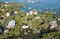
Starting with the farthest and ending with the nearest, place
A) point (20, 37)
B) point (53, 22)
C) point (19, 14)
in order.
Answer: point (19, 14), point (53, 22), point (20, 37)

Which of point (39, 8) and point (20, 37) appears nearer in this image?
point (20, 37)

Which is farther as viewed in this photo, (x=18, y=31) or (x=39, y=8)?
(x=39, y=8)

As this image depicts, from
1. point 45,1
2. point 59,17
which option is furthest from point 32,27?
point 45,1

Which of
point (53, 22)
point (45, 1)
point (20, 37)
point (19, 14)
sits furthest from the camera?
point (45, 1)

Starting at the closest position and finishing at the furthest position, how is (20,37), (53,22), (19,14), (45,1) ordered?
(20,37) → (53,22) → (19,14) → (45,1)

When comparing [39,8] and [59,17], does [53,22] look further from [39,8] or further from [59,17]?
[39,8]

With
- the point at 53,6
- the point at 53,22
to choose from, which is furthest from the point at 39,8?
the point at 53,22

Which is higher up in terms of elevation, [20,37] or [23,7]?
[23,7]

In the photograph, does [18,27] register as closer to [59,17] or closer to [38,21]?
[38,21]

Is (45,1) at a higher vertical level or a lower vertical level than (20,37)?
higher
